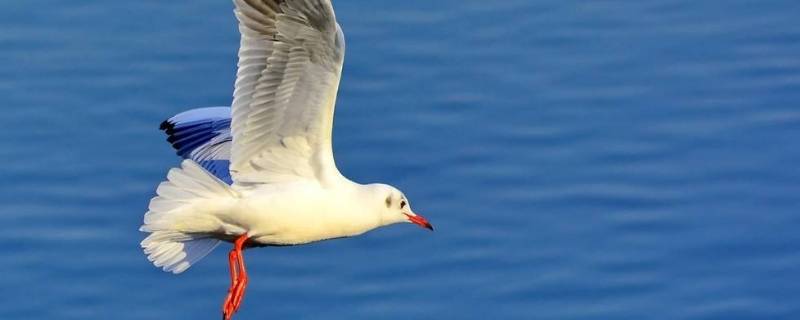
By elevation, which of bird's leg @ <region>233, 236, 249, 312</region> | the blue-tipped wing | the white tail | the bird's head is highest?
the blue-tipped wing

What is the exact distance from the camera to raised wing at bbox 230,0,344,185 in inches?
383

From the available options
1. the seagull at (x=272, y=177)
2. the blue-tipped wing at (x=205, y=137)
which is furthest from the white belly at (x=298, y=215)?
the blue-tipped wing at (x=205, y=137)

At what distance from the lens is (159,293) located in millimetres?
12406

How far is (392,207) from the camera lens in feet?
34.0

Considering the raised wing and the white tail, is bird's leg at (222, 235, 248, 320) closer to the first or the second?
the white tail

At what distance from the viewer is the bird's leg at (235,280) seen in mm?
10211

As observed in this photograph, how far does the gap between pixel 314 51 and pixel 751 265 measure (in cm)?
378

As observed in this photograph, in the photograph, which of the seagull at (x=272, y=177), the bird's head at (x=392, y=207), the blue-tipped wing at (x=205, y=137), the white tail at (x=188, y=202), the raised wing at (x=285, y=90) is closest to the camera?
the raised wing at (x=285, y=90)

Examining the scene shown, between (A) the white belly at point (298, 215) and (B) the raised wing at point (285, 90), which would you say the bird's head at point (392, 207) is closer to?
(A) the white belly at point (298, 215)

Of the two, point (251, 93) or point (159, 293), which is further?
point (159, 293)

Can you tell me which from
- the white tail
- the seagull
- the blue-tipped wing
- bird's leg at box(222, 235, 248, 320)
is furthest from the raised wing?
the blue-tipped wing

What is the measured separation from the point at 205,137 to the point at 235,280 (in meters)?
1.33

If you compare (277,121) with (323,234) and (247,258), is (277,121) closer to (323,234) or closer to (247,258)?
(323,234)

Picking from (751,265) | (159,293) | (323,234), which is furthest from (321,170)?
(751,265)
